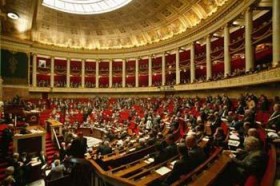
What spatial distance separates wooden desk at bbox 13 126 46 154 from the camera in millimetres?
9125

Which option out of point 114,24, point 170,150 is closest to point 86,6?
point 114,24

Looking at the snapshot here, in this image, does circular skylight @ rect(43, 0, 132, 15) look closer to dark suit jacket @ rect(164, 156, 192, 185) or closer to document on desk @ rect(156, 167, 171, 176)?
document on desk @ rect(156, 167, 171, 176)

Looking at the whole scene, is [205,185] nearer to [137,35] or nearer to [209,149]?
[209,149]

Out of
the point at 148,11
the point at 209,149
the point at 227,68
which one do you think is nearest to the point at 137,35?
the point at 148,11

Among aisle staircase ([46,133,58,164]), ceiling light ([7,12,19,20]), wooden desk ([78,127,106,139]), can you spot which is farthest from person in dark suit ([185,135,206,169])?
ceiling light ([7,12,19,20])

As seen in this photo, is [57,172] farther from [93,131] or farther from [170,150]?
[93,131]

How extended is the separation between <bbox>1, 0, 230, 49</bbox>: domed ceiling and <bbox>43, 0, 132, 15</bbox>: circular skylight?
0.50 m

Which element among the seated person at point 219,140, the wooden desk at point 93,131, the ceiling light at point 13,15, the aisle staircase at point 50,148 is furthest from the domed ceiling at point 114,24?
the seated person at point 219,140

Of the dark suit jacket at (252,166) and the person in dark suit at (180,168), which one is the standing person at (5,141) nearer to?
the person in dark suit at (180,168)

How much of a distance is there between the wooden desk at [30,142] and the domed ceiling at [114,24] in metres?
9.64

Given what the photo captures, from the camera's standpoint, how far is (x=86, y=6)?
25578 millimetres

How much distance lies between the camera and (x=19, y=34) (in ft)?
68.0

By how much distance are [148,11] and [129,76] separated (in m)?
9.56

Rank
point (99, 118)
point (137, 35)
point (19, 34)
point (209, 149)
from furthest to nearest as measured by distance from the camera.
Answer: point (137, 35), point (19, 34), point (99, 118), point (209, 149)
